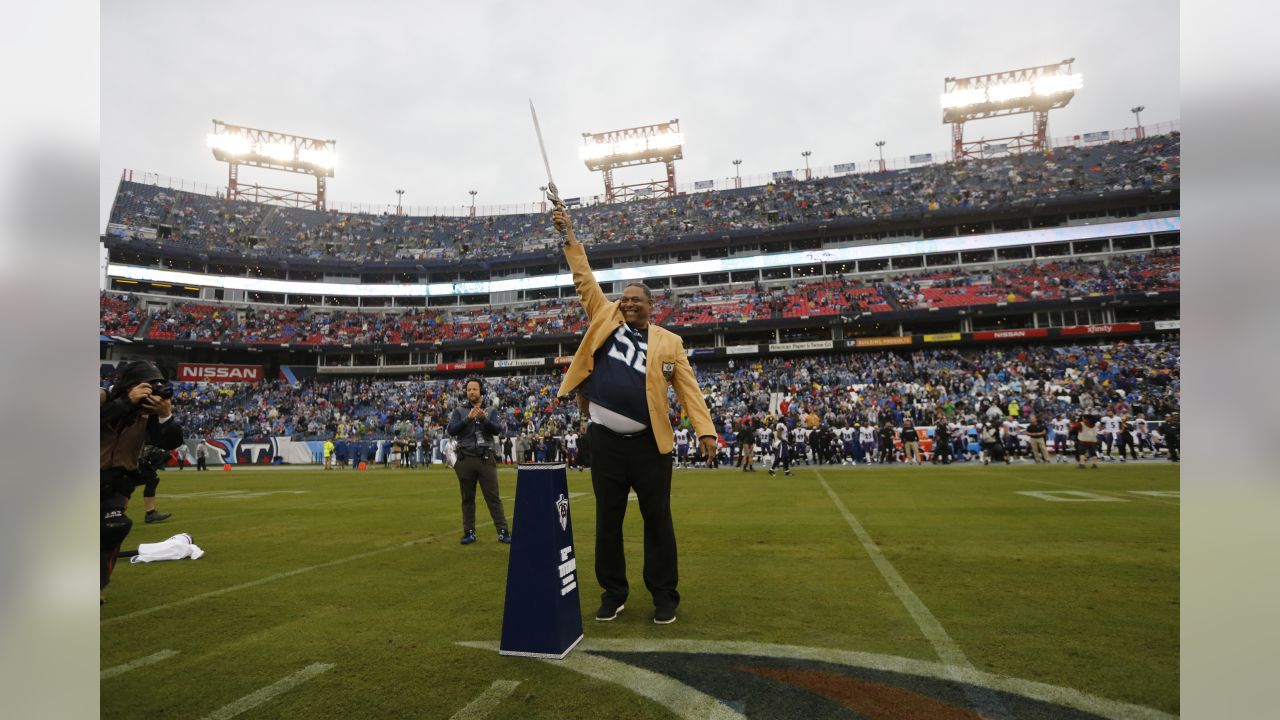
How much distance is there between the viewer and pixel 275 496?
42.8 feet

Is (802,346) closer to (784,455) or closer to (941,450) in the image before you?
(941,450)

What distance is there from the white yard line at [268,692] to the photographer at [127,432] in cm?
169

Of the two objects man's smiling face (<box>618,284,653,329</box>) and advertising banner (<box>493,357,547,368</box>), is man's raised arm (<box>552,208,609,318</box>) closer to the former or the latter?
man's smiling face (<box>618,284,653,329</box>)

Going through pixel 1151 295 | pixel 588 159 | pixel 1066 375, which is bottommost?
pixel 1066 375

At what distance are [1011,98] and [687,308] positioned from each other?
3137 centimetres

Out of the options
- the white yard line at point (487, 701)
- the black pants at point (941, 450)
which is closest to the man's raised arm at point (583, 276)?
the white yard line at point (487, 701)

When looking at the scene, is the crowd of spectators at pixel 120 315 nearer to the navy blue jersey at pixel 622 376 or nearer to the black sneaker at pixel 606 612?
the navy blue jersey at pixel 622 376

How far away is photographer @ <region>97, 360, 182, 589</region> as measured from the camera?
3.66 m

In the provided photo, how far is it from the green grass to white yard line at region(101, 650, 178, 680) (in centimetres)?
6

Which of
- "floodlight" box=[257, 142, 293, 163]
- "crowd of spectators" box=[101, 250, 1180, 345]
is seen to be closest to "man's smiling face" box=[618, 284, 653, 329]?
"crowd of spectators" box=[101, 250, 1180, 345]

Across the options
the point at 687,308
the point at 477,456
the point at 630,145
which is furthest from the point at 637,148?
the point at 477,456
